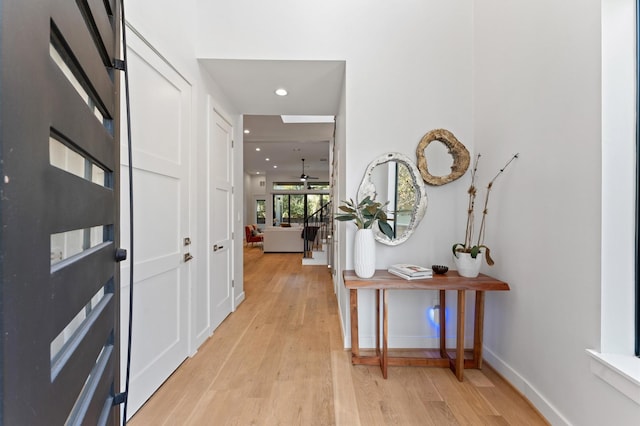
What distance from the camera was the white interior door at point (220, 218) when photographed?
9.03ft

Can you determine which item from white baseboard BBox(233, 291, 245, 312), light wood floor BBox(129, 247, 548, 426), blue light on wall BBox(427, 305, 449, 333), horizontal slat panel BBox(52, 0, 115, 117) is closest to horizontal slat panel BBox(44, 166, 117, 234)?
horizontal slat panel BBox(52, 0, 115, 117)

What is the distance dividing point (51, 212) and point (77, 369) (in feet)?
1.28

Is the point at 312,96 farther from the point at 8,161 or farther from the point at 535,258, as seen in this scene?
the point at 8,161

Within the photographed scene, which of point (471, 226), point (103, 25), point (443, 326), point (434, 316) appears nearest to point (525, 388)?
point (443, 326)

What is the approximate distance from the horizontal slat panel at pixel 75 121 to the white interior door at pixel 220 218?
1.97 metres

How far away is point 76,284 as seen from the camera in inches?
24.7

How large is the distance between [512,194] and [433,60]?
1394 millimetres

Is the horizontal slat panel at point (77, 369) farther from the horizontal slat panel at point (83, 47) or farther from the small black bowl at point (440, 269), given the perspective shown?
the small black bowl at point (440, 269)

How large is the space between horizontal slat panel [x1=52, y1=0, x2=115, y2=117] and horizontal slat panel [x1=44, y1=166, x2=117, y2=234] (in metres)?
0.29

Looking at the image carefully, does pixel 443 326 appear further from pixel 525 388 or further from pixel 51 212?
pixel 51 212

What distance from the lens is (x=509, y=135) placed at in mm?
2020

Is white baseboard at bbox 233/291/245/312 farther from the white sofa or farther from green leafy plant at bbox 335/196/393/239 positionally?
the white sofa

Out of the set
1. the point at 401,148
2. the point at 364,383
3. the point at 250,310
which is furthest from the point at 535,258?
the point at 250,310

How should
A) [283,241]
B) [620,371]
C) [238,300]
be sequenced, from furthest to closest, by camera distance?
[283,241] < [238,300] < [620,371]
